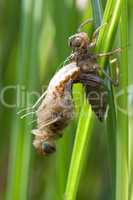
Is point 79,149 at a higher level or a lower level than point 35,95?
lower

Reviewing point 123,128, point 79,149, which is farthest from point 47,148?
point 123,128

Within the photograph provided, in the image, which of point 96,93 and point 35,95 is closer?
point 96,93

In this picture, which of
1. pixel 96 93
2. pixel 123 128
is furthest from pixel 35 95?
pixel 123 128

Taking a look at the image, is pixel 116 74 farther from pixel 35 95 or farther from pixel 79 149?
pixel 35 95

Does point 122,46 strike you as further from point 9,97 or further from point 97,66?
point 9,97

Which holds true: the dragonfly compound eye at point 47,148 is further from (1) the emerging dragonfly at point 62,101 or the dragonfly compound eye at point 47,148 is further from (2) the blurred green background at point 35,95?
(2) the blurred green background at point 35,95

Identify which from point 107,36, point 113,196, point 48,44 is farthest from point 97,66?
point 48,44

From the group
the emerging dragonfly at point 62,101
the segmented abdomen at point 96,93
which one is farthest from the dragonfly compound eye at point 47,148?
the segmented abdomen at point 96,93
